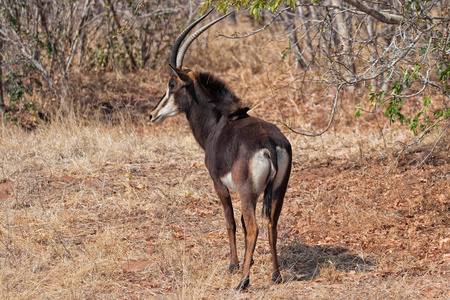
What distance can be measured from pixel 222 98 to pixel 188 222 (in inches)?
71.8

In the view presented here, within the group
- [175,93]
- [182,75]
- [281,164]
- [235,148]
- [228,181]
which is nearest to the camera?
[281,164]

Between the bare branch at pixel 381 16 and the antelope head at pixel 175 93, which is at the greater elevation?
the bare branch at pixel 381 16

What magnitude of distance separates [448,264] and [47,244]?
406 cm

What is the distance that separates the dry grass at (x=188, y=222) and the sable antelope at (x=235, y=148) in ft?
1.68

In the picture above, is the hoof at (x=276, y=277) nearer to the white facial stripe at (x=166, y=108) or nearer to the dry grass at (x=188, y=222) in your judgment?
the dry grass at (x=188, y=222)

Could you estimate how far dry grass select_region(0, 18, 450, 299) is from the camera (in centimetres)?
479

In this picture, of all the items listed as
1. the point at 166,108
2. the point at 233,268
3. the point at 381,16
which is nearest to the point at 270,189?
the point at 233,268

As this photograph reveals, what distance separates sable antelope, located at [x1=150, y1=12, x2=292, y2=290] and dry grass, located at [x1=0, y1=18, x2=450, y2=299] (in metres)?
0.51

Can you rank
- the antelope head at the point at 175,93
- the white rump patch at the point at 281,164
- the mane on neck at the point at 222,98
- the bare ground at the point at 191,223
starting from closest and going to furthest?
the white rump patch at the point at 281,164 → the bare ground at the point at 191,223 → the mane on neck at the point at 222,98 → the antelope head at the point at 175,93

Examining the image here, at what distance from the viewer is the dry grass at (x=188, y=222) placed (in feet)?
15.7

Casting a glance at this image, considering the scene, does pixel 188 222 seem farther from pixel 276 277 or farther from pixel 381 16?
pixel 381 16

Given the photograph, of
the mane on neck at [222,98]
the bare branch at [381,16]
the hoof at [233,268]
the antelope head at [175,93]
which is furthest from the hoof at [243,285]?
the bare branch at [381,16]

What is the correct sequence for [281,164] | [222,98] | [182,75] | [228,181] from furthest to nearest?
[182,75] < [222,98] < [228,181] < [281,164]

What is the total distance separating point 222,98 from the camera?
5.63 meters
